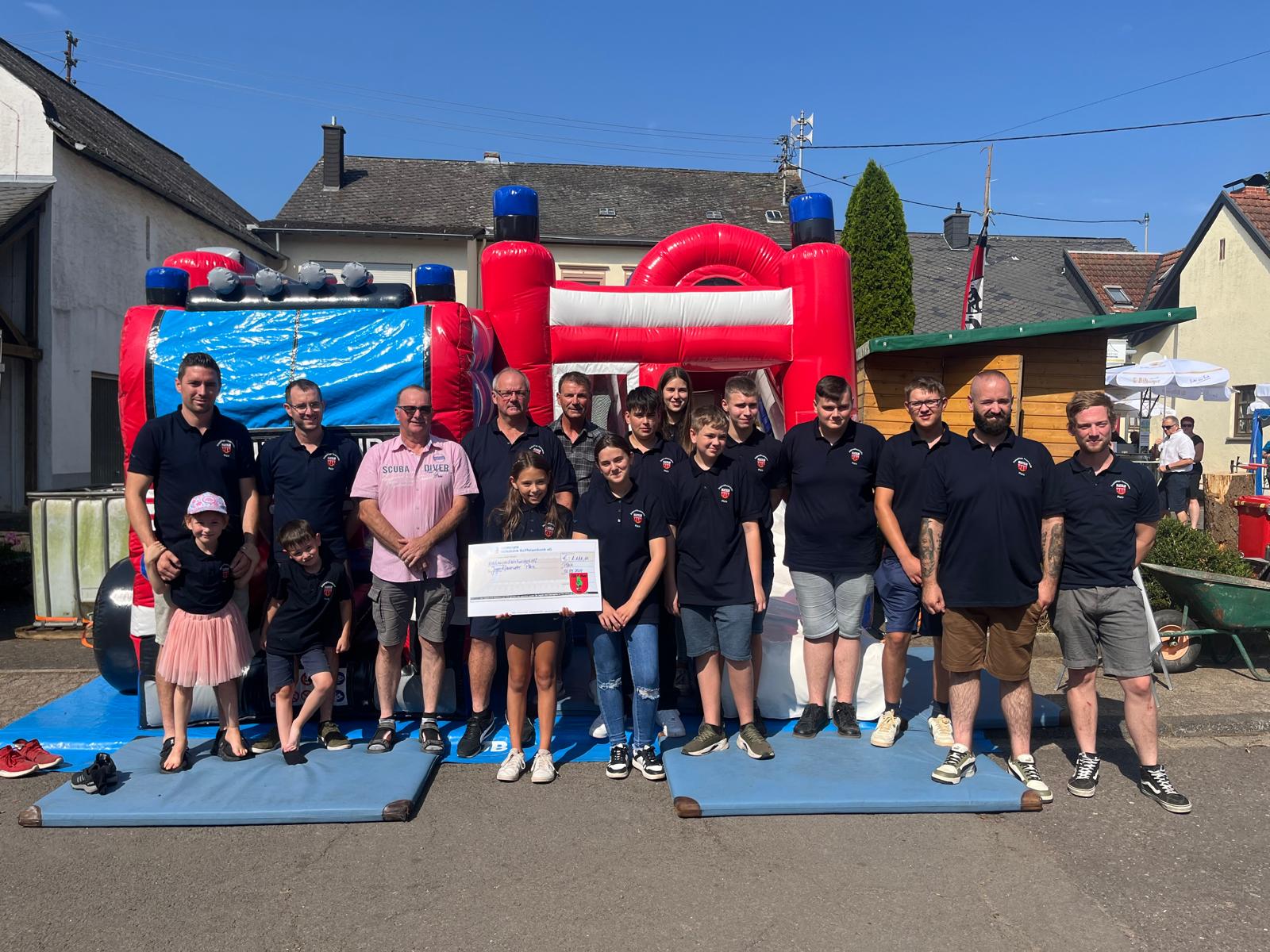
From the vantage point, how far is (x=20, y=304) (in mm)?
12062

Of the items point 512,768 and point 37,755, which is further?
point 37,755

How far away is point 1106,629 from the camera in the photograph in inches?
172

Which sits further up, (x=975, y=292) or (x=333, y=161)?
(x=333, y=161)

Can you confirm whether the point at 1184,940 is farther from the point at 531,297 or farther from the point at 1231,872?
the point at 531,297

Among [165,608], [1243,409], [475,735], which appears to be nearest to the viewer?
[475,735]

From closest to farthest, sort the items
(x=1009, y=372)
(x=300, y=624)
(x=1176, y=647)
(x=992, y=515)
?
(x=992, y=515) → (x=300, y=624) → (x=1176, y=647) → (x=1009, y=372)

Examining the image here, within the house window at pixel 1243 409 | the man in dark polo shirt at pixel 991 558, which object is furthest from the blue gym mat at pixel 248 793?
the house window at pixel 1243 409

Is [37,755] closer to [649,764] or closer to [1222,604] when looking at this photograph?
[649,764]

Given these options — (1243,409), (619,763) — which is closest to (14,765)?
(619,763)

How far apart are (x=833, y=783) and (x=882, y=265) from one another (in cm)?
1679

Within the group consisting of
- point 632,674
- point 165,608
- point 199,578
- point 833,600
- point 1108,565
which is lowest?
point 632,674

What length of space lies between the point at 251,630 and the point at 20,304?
9.55 metres

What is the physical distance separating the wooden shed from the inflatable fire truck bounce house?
1.45 metres

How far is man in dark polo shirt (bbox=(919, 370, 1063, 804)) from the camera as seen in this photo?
4266 mm
